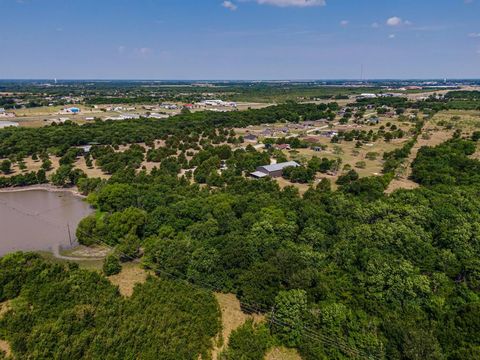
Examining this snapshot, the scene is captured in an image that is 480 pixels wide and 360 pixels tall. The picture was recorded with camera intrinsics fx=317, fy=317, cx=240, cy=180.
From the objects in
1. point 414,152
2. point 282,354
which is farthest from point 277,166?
point 282,354

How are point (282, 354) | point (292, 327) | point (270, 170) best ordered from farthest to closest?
point (270, 170)
point (292, 327)
point (282, 354)

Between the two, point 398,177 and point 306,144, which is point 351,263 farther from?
point 306,144

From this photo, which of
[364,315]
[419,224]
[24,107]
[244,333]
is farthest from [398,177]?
[24,107]

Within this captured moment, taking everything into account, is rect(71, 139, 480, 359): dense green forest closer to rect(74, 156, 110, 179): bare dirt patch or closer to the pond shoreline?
the pond shoreline

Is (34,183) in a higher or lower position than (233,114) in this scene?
lower

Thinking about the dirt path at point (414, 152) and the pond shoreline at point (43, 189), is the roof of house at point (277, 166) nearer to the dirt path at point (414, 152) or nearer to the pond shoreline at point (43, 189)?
the dirt path at point (414, 152)

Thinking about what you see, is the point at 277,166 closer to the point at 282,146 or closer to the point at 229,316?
the point at 282,146

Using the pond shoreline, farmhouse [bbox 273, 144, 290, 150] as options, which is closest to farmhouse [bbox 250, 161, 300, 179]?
farmhouse [bbox 273, 144, 290, 150]
